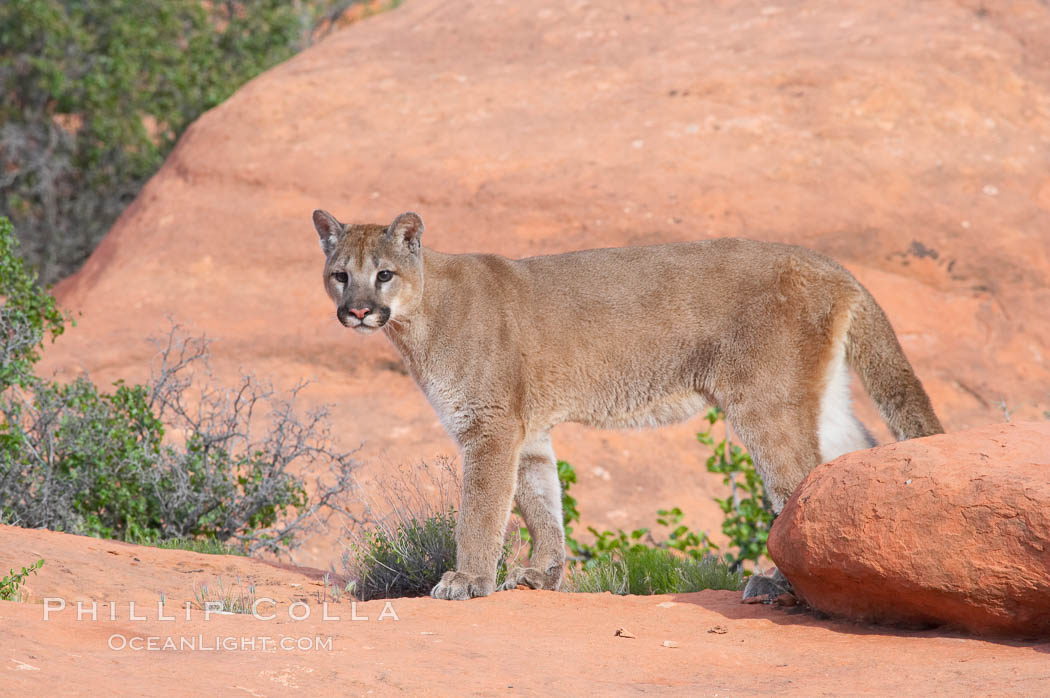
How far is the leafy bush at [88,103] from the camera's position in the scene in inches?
555

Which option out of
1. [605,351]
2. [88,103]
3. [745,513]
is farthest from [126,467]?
[88,103]

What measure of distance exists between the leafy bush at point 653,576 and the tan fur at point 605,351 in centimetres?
23

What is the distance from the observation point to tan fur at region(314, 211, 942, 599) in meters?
5.88

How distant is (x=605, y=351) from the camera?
6.27 meters

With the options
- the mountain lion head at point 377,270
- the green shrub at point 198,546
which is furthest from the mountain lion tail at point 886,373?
the green shrub at point 198,546

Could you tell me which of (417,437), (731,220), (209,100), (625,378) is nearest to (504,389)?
(625,378)

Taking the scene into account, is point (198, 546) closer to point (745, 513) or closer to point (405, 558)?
point (405, 558)

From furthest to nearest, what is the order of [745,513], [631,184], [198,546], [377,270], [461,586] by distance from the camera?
[631,184], [745,513], [198,546], [377,270], [461,586]

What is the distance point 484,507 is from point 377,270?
1346 millimetres

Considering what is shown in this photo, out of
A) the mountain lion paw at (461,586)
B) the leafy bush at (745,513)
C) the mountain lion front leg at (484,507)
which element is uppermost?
the mountain lion front leg at (484,507)

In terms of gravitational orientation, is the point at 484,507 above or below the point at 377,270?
below

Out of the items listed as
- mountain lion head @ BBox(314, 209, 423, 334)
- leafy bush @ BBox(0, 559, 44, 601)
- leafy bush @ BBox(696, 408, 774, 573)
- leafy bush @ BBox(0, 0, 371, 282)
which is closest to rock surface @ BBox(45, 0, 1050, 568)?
leafy bush @ BBox(696, 408, 774, 573)

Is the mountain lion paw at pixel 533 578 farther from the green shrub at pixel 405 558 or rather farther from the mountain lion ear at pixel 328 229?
the mountain lion ear at pixel 328 229

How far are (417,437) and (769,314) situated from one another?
A: 15.0 feet
